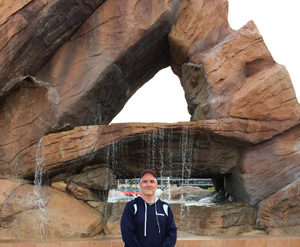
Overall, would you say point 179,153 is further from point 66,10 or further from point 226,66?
point 66,10

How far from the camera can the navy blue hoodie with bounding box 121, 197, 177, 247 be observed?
269 centimetres

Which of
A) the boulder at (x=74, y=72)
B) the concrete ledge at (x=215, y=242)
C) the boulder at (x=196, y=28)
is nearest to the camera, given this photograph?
the concrete ledge at (x=215, y=242)

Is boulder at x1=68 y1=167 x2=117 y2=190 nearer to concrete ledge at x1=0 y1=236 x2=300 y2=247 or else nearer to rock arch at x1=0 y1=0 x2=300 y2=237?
rock arch at x1=0 y1=0 x2=300 y2=237

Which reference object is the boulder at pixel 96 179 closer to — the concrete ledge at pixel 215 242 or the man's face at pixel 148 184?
the concrete ledge at pixel 215 242

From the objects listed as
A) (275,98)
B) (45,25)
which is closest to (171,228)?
(275,98)

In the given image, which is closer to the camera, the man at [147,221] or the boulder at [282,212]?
the man at [147,221]

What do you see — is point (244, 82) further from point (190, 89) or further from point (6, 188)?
point (6, 188)

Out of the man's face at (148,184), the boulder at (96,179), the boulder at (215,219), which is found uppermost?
the boulder at (96,179)

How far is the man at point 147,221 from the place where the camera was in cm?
269

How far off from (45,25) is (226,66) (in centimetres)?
474

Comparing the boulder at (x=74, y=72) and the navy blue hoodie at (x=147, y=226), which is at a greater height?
the boulder at (x=74, y=72)

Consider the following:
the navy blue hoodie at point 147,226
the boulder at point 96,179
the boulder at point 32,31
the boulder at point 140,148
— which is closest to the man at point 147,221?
the navy blue hoodie at point 147,226

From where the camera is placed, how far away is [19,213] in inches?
295

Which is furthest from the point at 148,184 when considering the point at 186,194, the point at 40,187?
the point at 186,194
